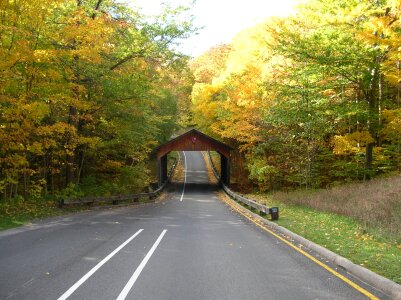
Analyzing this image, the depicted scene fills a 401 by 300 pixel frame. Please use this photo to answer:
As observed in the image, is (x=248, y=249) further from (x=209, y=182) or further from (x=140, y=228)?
(x=209, y=182)

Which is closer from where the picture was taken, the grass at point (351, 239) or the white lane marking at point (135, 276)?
the white lane marking at point (135, 276)

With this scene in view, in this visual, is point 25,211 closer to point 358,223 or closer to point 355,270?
point 358,223

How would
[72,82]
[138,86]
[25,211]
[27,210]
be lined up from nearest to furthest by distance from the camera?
1. [25,211]
2. [27,210]
3. [72,82]
4. [138,86]

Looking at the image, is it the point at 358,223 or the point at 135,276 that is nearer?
the point at 135,276

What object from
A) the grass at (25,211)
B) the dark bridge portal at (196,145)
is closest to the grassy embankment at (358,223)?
the grass at (25,211)

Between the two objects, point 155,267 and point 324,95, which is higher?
point 324,95

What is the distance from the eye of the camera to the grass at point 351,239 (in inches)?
301

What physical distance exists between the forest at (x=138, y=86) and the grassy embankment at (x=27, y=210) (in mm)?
887

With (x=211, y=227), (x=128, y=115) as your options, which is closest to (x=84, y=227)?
(x=211, y=227)

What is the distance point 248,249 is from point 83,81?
14.8 m

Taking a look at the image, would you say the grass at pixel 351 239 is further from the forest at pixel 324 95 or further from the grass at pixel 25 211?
the grass at pixel 25 211

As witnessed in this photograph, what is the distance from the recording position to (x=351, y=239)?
10414mm

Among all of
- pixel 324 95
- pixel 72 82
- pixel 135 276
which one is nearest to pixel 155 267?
pixel 135 276

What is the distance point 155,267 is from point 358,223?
310 inches
